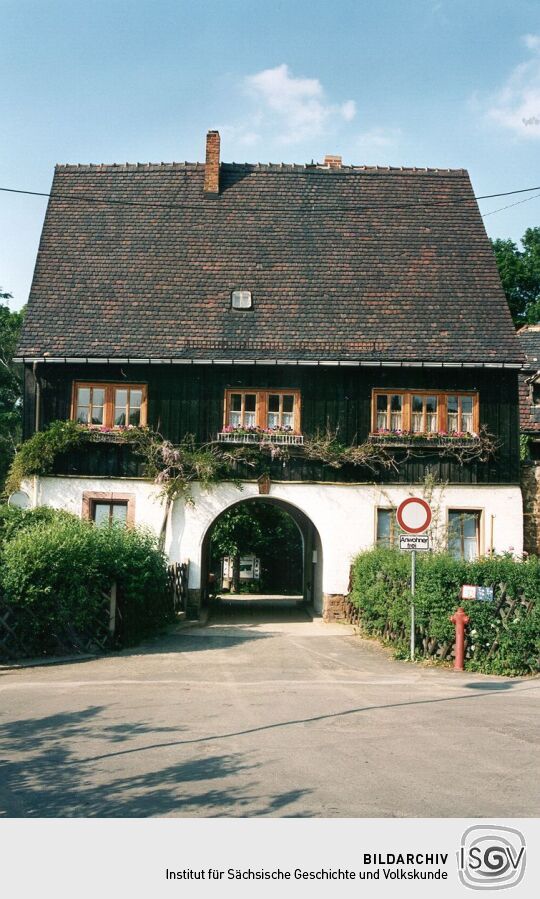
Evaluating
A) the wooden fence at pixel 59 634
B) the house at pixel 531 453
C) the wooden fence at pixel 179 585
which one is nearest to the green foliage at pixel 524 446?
the house at pixel 531 453

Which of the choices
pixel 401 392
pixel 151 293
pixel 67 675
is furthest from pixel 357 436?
pixel 67 675

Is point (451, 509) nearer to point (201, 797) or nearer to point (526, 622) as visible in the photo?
point (526, 622)

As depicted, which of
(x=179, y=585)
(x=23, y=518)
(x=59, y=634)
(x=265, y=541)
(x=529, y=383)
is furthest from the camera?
(x=265, y=541)

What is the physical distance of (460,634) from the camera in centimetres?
1372

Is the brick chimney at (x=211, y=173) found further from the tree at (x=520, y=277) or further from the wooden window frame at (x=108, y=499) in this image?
the tree at (x=520, y=277)

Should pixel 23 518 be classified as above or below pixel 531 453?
below

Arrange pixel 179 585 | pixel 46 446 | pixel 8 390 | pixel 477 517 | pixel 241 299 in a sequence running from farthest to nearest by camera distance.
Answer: pixel 8 390, pixel 241 299, pixel 477 517, pixel 46 446, pixel 179 585

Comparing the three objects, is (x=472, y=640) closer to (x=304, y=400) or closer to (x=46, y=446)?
(x=304, y=400)

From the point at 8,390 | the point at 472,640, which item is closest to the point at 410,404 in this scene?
the point at 472,640

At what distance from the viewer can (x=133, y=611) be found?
1658cm

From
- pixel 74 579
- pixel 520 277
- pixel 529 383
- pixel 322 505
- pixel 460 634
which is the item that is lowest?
pixel 460 634

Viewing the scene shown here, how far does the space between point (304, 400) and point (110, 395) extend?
4.64 metres

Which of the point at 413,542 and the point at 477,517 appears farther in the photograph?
the point at 477,517

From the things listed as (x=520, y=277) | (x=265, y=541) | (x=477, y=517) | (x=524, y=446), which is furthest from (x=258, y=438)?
(x=520, y=277)
